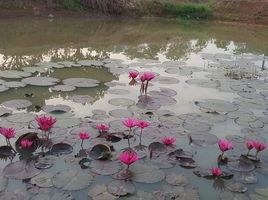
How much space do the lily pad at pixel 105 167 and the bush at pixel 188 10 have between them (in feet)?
53.1

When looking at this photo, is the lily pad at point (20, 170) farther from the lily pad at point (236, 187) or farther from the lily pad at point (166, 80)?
the lily pad at point (166, 80)

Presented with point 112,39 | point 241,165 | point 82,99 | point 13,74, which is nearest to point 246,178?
point 241,165

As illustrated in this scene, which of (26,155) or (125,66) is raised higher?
(125,66)

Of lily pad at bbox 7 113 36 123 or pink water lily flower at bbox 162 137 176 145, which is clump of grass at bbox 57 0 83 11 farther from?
pink water lily flower at bbox 162 137 176 145

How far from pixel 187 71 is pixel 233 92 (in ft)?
5.13

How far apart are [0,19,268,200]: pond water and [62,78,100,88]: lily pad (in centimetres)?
4

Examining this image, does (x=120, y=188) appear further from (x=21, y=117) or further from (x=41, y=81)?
(x=41, y=81)

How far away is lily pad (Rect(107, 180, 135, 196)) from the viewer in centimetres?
363

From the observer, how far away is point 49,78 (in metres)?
7.15

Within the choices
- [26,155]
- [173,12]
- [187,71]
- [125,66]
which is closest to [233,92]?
[187,71]

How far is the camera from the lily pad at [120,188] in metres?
3.63

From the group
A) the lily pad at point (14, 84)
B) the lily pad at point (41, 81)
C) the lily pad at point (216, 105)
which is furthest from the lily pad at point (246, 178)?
the lily pad at point (14, 84)

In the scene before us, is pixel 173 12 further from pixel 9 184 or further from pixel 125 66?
pixel 9 184

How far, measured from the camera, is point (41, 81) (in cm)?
691
